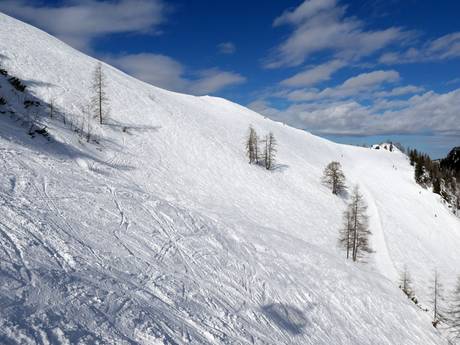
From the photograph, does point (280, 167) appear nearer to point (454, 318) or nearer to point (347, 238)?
point (347, 238)

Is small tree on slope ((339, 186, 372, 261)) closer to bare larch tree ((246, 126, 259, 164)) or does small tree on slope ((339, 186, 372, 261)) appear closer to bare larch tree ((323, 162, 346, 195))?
bare larch tree ((323, 162, 346, 195))

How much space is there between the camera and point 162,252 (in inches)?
507

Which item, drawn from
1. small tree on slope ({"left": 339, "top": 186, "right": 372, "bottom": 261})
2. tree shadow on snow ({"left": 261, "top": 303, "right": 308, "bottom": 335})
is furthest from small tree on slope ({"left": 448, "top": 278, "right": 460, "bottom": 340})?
tree shadow on snow ({"left": 261, "top": 303, "right": 308, "bottom": 335})

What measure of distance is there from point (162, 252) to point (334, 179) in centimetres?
4503

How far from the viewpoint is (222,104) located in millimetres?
94125

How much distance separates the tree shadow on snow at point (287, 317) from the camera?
476 inches

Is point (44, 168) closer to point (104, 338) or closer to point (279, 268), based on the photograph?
point (104, 338)

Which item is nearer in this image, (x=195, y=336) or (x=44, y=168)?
(x=195, y=336)

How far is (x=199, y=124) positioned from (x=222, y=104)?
40246 mm

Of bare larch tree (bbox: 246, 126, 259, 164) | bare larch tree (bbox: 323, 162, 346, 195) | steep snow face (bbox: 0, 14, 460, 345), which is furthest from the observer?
bare larch tree (bbox: 323, 162, 346, 195)

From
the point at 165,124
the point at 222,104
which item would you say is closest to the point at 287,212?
the point at 165,124

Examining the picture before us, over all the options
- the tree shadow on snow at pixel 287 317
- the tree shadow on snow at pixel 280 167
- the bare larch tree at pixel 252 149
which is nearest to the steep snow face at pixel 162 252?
the tree shadow on snow at pixel 287 317

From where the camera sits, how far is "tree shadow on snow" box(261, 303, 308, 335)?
1210cm

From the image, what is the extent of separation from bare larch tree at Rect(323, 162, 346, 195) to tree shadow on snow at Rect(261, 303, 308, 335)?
4087 centimetres
